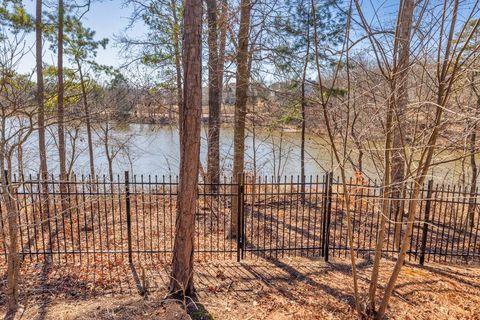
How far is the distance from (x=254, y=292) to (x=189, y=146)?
2049 millimetres

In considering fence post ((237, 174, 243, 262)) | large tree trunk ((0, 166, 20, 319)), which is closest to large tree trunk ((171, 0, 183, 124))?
fence post ((237, 174, 243, 262))

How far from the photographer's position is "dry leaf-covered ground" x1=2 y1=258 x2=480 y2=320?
3512 mm

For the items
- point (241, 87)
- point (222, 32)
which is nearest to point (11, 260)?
point (241, 87)

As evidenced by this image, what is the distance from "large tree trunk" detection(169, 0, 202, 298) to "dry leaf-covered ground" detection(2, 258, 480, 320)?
0.42 meters

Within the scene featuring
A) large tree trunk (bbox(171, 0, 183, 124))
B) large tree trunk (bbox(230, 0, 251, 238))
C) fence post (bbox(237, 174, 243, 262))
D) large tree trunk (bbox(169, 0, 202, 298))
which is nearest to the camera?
large tree trunk (bbox(169, 0, 202, 298))

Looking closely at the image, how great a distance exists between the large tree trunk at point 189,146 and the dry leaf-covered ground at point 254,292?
1.37 ft

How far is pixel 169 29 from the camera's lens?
23.8 ft

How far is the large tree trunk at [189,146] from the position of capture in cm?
338

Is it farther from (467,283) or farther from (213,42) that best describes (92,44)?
(467,283)

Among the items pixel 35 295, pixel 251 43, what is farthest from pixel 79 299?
pixel 251 43

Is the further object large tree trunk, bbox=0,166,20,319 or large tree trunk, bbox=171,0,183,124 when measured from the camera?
large tree trunk, bbox=171,0,183,124

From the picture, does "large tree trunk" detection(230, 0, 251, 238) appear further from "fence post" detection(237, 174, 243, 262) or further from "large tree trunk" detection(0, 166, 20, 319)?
"large tree trunk" detection(0, 166, 20, 319)

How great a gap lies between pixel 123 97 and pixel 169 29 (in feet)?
13.5

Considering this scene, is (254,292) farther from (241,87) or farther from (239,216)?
(241,87)
